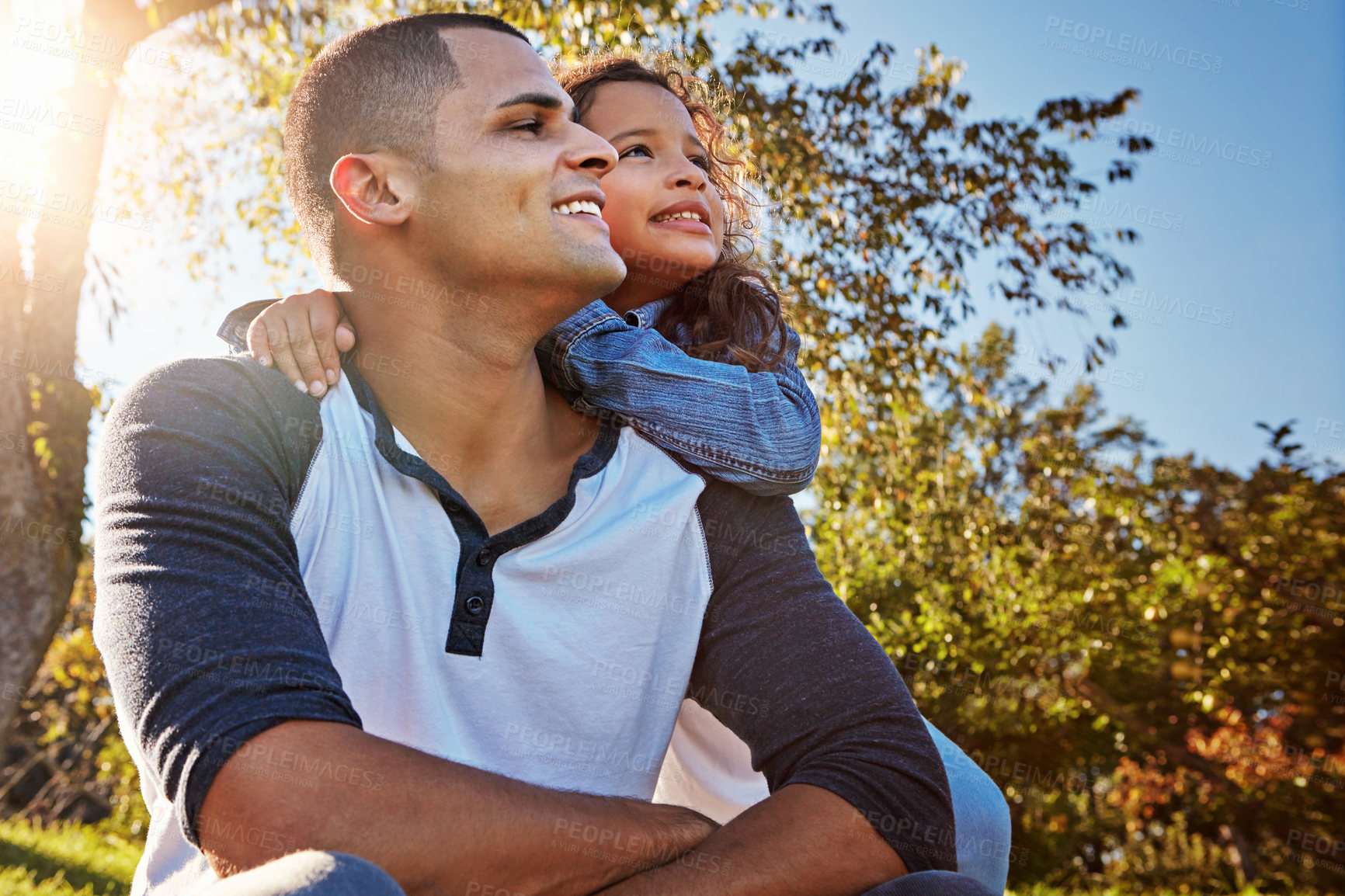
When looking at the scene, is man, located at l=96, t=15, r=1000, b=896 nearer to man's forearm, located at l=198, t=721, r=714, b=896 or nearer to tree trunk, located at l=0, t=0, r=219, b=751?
man's forearm, located at l=198, t=721, r=714, b=896

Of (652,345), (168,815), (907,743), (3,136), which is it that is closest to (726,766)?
(907,743)

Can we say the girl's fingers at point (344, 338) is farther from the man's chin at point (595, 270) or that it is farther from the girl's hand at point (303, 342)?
the man's chin at point (595, 270)

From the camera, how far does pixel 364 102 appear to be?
241cm

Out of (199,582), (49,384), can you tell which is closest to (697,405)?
(199,582)

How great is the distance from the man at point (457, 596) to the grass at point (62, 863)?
502cm

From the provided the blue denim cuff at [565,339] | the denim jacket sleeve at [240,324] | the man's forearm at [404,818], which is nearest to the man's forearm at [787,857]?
the man's forearm at [404,818]

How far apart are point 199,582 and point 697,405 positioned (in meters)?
1.06

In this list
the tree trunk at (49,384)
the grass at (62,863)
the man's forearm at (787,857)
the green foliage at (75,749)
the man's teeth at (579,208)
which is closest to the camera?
the man's forearm at (787,857)

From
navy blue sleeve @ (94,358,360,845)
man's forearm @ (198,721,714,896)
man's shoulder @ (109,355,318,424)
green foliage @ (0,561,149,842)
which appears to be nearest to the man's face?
man's shoulder @ (109,355,318,424)

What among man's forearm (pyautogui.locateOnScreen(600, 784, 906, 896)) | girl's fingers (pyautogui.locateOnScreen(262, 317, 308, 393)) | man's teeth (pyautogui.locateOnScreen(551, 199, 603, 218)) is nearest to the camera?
man's forearm (pyautogui.locateOnScreen(600, 784, 906, 896))

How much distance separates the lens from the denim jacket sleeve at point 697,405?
217 cm

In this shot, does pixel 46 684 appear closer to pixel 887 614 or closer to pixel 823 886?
pixel 887 614

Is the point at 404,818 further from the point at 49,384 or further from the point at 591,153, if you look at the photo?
the point at 49,384

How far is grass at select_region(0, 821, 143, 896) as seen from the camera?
588cm
